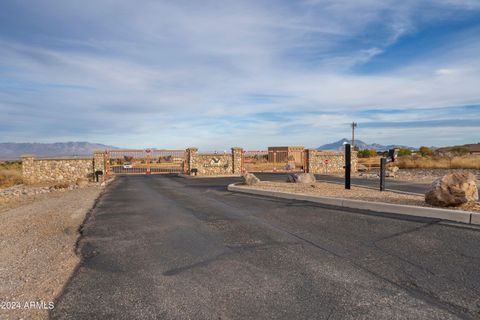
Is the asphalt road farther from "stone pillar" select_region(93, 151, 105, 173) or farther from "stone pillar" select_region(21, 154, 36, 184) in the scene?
"stone pillar" select_region(21, 154, 36, 184)

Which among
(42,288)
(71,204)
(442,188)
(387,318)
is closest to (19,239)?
(42,288)

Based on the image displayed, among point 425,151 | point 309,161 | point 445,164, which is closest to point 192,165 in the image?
point 309,161

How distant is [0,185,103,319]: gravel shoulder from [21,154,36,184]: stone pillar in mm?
17510

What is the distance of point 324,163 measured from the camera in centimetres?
3127

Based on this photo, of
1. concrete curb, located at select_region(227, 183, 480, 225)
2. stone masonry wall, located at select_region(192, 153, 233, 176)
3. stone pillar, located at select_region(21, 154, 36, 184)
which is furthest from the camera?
stone masonry wall, located at select_region(192, 153, 233, 176)

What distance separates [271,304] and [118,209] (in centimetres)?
829

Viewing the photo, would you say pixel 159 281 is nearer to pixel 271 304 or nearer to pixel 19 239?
pixel 271 304

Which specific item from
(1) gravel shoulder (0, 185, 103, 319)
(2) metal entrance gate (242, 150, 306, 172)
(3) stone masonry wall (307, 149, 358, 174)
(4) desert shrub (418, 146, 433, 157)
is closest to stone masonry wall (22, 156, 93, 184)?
(2) metal entrance gate (242, 150, 306, 172)

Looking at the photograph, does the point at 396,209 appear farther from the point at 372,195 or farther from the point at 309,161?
the point at 309,161

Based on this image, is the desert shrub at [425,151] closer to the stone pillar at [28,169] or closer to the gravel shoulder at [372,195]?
the gravel shoulder at [372,195]

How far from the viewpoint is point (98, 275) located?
493cm

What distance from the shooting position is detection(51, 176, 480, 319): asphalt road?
3771 millimetres

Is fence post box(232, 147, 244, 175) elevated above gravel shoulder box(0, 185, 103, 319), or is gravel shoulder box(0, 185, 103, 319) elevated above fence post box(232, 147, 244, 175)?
fence post box(232, 147, 244, 175)

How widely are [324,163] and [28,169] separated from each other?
2469 cm
